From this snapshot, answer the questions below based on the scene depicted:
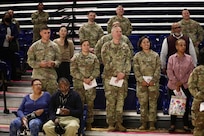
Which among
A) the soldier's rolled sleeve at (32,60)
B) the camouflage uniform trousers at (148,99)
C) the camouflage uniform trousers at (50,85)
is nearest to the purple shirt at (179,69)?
the camouflage uniform trousers at (148,99)

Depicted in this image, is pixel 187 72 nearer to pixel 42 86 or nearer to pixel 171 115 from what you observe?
pixel 171 115

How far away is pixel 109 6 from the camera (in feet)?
34.2

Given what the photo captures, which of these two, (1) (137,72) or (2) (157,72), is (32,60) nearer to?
(1) (137,72)

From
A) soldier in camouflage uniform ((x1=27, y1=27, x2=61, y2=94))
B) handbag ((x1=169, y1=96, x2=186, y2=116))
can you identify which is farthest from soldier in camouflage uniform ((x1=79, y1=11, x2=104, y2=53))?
handbag ((x1=169, y1=96, x2=186, y2=116))

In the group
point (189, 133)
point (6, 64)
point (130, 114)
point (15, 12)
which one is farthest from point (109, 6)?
point (189, 133)

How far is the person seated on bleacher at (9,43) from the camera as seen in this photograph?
8.04 m

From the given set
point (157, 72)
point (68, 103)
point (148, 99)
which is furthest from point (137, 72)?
point (68, 103)

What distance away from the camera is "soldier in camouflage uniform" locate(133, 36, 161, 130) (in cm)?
620

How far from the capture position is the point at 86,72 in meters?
6.31

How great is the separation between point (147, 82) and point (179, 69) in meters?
0.51

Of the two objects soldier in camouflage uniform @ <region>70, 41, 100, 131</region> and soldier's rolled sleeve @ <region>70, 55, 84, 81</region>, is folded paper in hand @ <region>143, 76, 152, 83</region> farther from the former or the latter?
soldier's rolled sleeve @ <region>70, 55, 84, 81</region>

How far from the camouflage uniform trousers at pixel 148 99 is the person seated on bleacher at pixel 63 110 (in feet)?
3.19

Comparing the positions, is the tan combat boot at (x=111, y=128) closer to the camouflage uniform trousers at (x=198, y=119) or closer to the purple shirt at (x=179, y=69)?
the purple shirt at (x=179, y=69)

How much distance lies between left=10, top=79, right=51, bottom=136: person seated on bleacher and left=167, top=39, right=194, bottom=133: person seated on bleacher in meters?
1.83
